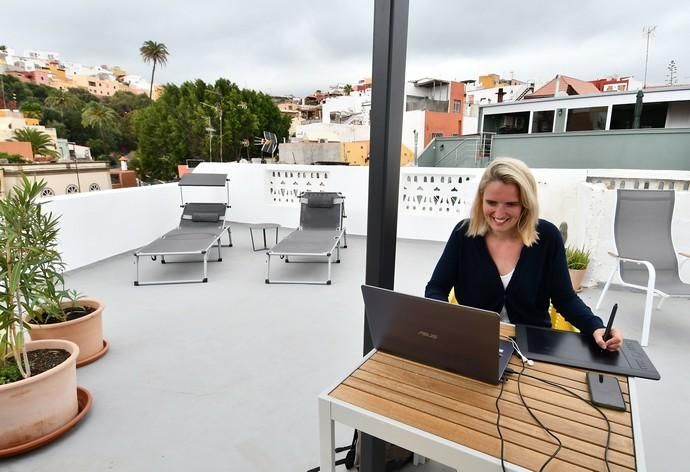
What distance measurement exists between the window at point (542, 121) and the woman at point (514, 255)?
1244 centimetres

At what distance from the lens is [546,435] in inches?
32.4

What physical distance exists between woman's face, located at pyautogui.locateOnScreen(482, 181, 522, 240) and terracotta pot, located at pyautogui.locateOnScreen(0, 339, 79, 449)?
2.08m

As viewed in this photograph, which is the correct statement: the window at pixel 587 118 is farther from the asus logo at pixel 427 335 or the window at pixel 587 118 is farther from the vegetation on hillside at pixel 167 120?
the vegetation on hillside at pixel 167 120

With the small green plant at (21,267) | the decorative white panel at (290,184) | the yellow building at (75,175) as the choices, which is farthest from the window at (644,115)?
the yellow building at (75,175)

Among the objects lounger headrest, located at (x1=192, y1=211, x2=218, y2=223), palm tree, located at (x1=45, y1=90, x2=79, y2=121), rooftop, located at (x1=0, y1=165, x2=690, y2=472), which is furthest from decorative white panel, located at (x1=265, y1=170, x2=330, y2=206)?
palm tree, located at (x1=45, y1=90, x2=79, y2=121)

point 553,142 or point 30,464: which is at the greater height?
point 553,142

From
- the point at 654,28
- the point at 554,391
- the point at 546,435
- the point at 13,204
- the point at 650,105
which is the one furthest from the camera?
the point at 650,105

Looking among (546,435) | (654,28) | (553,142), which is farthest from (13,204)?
(654,28)

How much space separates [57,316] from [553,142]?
10.0m

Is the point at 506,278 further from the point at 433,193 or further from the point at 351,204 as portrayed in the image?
the point at 351,204

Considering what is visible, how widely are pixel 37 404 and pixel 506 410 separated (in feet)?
6.58

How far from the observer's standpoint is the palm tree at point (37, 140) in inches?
974

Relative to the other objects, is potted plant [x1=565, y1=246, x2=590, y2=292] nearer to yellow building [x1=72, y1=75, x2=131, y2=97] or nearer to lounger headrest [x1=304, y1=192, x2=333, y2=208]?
lounger headrest [x1=304, y1=192, x2=333, y2=208]

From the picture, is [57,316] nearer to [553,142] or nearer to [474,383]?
[474,383]
